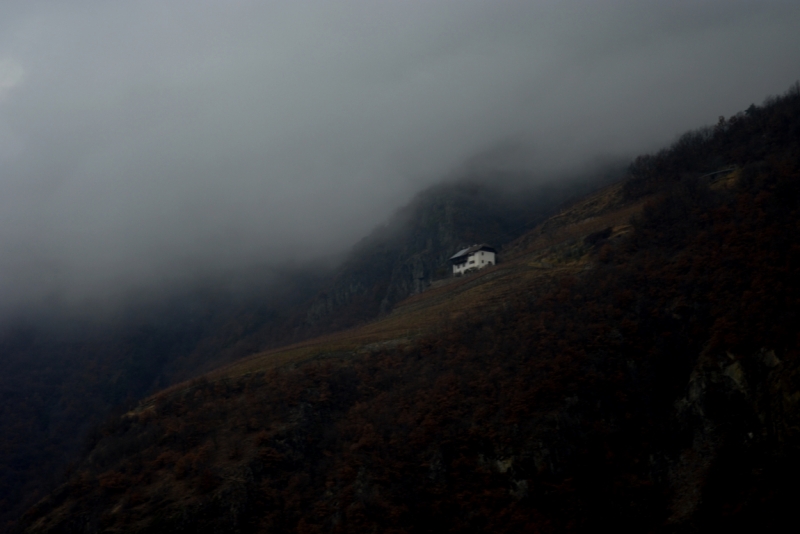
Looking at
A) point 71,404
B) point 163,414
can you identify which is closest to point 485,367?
point 163,414

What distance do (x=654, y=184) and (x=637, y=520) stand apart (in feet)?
169

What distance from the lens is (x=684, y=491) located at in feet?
85.9

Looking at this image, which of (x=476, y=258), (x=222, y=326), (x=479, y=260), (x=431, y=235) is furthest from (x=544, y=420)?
(x=222, y=326)

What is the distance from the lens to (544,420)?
1267 inches

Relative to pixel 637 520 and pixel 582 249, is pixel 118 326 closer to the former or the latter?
pixel 582 249

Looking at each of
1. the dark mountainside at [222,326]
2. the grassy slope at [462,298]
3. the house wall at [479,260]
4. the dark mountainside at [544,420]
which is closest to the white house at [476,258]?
the house wall at [479,260]

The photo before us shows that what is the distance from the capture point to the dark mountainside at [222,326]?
95.1 metres

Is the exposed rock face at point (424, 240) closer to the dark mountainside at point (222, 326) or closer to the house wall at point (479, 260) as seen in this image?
the dark mountainside at point (222, 326)

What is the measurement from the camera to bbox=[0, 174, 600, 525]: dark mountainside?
312 feet

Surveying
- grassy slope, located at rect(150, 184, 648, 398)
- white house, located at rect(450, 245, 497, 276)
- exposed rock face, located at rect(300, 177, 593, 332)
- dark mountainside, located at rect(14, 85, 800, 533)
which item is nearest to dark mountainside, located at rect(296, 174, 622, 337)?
exposed rock face, located at rect(300, 177, 593, 332)

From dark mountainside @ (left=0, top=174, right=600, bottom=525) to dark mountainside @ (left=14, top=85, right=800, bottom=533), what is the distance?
2159 inches

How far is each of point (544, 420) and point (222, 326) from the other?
127m

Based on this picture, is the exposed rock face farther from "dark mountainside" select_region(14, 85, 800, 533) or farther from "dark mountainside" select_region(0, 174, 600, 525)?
"dark mountainside" select_region(14, 85, 800, 533)

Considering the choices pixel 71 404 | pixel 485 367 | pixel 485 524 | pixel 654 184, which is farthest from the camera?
pixel 71 404
